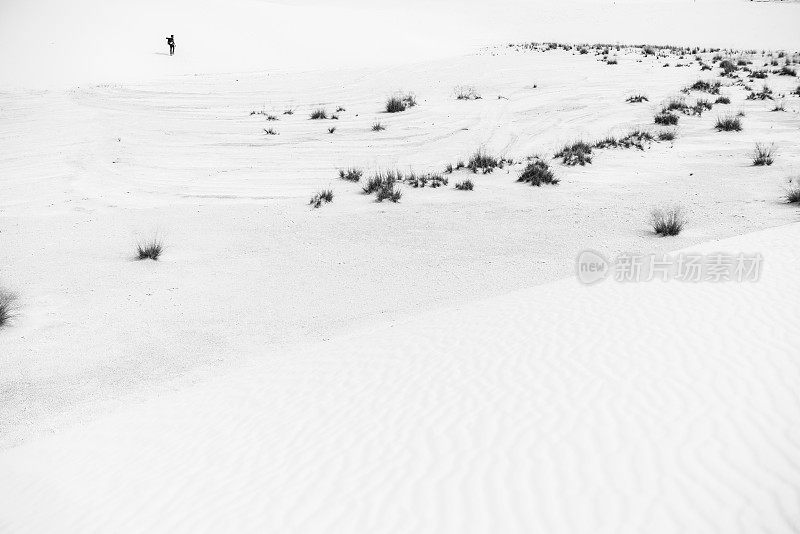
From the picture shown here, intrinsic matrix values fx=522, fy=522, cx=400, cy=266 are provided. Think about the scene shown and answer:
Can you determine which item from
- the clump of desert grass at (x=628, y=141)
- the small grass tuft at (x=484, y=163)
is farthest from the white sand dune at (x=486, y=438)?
the clump of desert grass at (x=628, y=141)

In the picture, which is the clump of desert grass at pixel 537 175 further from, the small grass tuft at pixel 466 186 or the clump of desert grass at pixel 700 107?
the clump of desert grass at pixel 700 107

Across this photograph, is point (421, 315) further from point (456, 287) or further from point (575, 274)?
point (575, 274)

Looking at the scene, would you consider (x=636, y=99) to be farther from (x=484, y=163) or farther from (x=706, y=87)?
(x=484, y=163)

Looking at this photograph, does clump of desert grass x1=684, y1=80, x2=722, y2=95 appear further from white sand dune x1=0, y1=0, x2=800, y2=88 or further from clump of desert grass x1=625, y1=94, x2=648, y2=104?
white sand dune x1=0, y1=0, x2=800, y2=88

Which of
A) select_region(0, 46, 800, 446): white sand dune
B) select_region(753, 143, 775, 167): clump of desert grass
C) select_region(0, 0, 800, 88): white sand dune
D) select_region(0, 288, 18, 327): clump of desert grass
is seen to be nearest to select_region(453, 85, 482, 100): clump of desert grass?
select_region(0, 46, 800, 446): white sand dune

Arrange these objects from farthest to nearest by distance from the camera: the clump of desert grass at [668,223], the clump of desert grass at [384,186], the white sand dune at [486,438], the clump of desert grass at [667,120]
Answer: the clump of desert grass at [667,120], the clump of desert grass at [384,186], the clump of desert grass at [668,223], the white sand dune at [486,438]

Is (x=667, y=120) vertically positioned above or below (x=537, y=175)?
above

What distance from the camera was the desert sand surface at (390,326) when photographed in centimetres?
271

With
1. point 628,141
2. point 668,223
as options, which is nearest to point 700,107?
point 628,141

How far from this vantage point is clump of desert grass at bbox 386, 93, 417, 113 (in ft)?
52.2

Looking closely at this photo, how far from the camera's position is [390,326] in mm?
5695

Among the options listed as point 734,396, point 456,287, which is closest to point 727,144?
point 456,287

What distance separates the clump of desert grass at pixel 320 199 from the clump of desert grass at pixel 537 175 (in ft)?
12.4

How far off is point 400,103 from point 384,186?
7.19m
